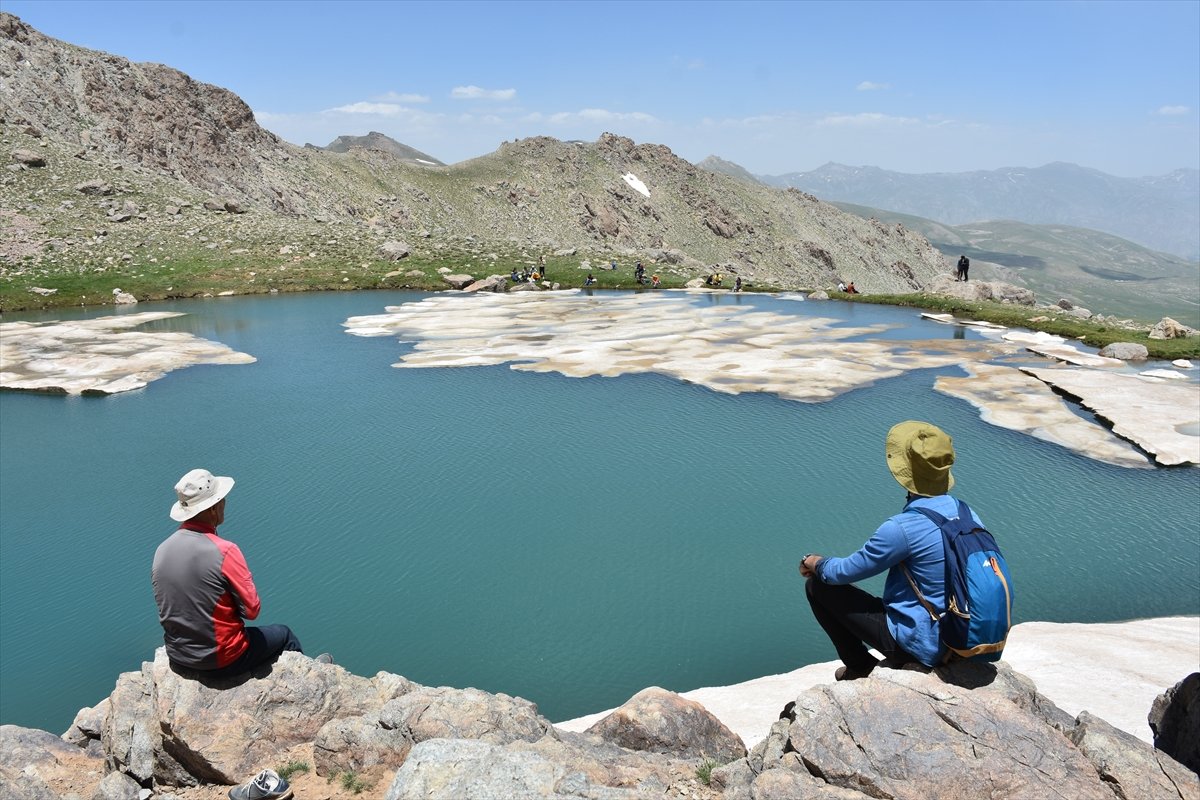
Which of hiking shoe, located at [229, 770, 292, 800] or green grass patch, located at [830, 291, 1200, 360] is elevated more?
green grass patch, located at [830, 291, 1200, 360]

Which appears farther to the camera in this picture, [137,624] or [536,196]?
[536,196]

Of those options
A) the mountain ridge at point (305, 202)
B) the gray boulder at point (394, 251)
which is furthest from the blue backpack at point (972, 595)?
the gray boulder at point (394, 251)

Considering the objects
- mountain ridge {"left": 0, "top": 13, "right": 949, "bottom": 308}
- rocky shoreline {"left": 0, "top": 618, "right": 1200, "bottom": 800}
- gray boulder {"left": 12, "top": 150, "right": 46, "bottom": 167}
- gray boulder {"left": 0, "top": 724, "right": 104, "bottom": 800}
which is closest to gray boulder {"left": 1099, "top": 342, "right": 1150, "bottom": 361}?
rocky shoreline {"left": 0, "top": 618, "right": 1200, "bottom": 800}

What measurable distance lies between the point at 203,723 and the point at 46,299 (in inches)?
2132

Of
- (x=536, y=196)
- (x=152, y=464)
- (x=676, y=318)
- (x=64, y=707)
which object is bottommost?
(x=64, y=707)

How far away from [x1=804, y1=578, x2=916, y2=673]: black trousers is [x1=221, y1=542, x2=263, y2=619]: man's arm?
228 inches

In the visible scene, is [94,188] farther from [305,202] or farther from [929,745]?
[929,745]

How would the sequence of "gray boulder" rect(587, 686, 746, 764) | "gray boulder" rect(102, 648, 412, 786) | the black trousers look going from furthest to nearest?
"gray boulder" rect(587, 686, 746, 764) → "gray boulder" rect(102, 648, 412, 786) → the black trousers

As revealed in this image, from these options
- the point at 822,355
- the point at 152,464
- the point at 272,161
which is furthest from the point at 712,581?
the point at 272,161

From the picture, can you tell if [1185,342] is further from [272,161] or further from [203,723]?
[272,161]

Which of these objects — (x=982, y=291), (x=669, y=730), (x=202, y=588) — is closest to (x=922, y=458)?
(x=669, y=730)

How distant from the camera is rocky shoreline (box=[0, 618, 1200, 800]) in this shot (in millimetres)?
5301

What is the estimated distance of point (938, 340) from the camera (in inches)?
1465

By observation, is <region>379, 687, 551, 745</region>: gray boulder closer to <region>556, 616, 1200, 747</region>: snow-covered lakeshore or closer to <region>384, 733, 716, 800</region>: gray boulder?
<region>384, 733, 716, 800</region>: gray boulder
